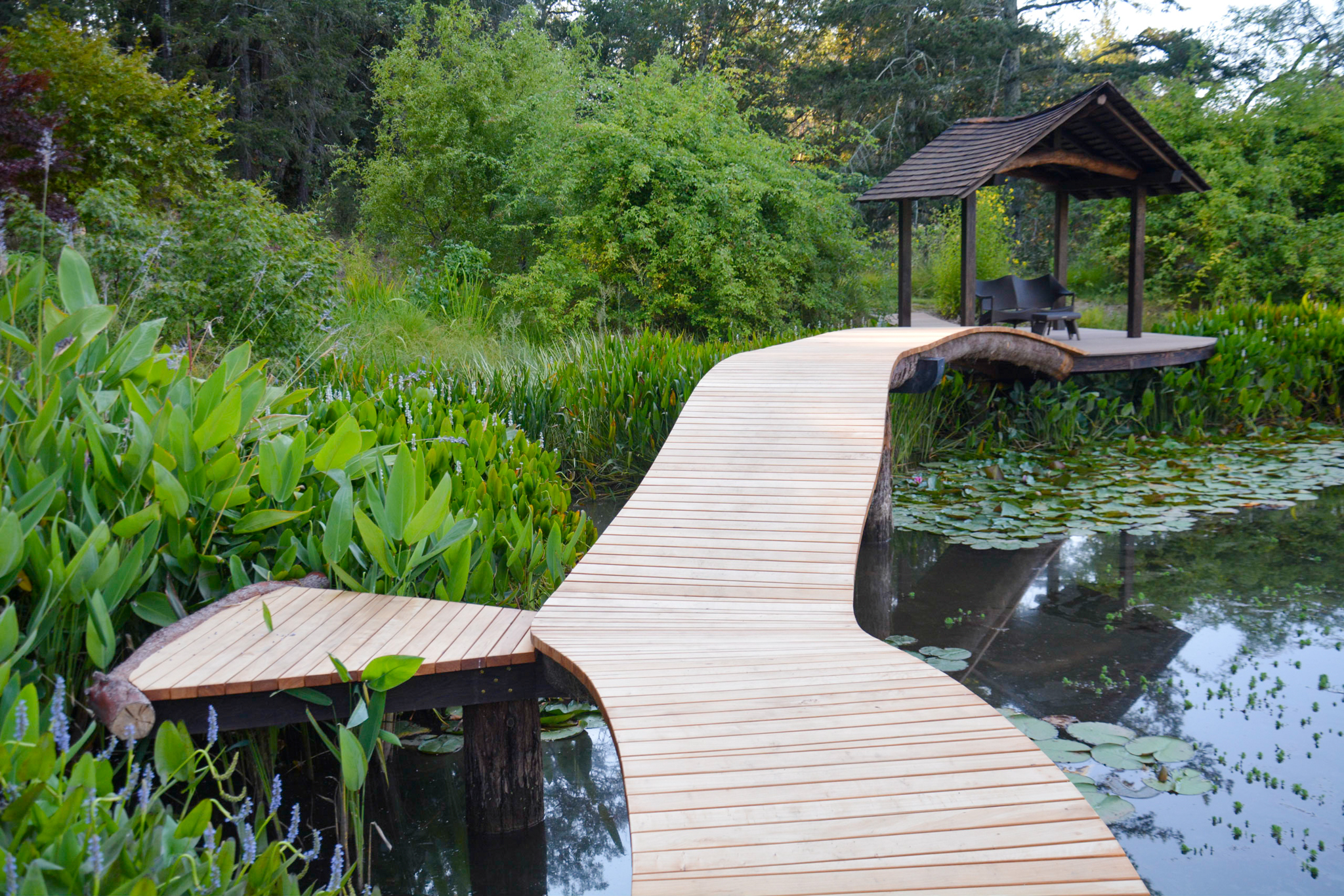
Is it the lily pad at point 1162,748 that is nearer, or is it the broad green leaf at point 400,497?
the broad green leaf at point 400,497

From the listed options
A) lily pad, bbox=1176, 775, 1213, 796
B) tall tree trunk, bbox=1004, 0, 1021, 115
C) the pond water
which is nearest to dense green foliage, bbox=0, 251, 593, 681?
the pond water

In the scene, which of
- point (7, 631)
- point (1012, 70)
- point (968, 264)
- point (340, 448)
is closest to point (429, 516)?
point (340, 448)

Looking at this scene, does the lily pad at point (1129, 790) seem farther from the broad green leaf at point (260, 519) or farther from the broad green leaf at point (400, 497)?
the broad green leaf at point (260, 519)

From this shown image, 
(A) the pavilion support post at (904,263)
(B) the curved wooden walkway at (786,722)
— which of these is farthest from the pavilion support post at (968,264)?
(B) the curved wooden walkway at (786,722)

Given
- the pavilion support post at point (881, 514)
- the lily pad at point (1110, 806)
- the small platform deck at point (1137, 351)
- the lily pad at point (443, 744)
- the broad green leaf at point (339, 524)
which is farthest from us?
the small platform deck at point (1137, 351)

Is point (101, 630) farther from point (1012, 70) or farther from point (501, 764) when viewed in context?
point (1012, 70)

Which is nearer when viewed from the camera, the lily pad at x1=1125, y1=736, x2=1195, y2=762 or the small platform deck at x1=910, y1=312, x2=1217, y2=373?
the lily pad at x1=1125, y1=736, x2=1195, y2=762

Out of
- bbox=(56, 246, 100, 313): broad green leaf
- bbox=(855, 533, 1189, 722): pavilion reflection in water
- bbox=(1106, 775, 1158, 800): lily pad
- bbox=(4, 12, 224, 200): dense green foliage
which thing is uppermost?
bbox=(4, 12, 224, 200): dense green foliage

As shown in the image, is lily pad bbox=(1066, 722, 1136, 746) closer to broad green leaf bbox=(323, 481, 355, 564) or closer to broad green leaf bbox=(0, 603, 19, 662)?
broad green leaf bbox=(323, 481, 355, 564)

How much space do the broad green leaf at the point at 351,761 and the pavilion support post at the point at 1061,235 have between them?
33.3 feet

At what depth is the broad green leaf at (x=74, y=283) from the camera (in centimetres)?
311

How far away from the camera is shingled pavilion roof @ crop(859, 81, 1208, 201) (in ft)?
27.6

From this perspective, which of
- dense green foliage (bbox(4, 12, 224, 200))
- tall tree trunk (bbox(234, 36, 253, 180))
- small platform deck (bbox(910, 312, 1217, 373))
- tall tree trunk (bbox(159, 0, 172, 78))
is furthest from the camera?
tall tree trunk (bbox(234, 36, 253, 180))

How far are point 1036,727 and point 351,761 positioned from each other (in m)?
2.48
